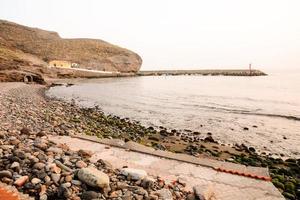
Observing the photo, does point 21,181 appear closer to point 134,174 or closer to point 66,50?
point 134,174

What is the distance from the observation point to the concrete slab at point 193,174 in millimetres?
6891

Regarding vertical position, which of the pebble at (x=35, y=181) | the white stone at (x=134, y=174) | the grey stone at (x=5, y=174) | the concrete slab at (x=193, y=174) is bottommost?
the concrete slab at (x=193, y=174)

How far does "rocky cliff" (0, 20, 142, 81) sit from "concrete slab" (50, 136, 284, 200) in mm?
96888

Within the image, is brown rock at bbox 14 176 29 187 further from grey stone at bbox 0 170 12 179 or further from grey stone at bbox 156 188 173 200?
grey stone at bbox 156 188 173 200

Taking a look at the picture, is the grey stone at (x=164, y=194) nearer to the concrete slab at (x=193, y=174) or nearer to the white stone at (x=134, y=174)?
the white stone at (x=134, y=174)

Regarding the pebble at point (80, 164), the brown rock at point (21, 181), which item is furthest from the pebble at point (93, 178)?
the brown rock at point (21, 181)

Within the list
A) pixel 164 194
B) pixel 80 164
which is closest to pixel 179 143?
pixel 80 164

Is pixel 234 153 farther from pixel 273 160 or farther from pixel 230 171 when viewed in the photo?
pixel 230 171

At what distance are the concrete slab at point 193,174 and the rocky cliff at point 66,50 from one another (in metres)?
96.9

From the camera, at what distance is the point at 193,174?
784 centimetres

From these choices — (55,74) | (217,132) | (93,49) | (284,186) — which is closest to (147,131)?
(217,132)

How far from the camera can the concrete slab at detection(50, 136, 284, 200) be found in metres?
6.89

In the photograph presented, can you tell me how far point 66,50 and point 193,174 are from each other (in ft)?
393

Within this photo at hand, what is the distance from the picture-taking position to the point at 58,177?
21.1ft
